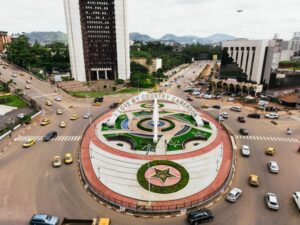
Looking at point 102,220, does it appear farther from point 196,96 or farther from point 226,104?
point 196,96

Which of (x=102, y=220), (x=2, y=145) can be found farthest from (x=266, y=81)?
(x=2, y=145)

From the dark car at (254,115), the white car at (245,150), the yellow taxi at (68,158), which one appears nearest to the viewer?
the yellow taxi at (68,158)

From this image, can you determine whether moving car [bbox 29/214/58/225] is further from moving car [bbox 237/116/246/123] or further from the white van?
moving car [bbox 237/116/246/123]

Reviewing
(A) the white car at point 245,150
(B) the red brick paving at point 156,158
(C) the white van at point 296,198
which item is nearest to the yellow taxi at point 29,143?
(B) the red brick paving at point 156,158

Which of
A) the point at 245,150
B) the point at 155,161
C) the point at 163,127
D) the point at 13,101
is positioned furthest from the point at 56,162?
the point at 13,101

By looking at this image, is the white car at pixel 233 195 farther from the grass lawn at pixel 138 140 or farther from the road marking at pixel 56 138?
the road marking at pixel 56 138

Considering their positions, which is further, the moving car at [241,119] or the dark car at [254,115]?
the dark car at [254,115]

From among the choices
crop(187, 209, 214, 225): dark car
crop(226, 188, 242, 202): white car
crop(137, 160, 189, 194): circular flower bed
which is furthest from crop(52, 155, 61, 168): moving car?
crop(226, 188, 242, 202): white car
